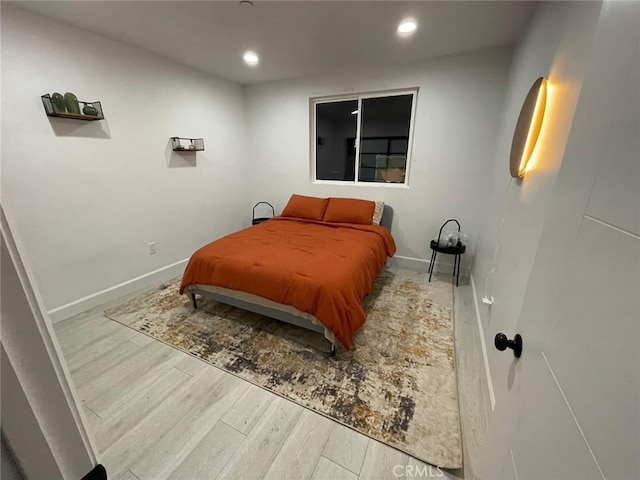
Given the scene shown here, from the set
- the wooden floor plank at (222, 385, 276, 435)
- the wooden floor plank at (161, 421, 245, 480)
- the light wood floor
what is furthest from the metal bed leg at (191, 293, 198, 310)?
the wooden floor plank at (161, 421, 245, 480)

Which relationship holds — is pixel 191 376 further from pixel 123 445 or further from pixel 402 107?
pixel 402 107

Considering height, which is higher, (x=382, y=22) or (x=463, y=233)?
(x=382, y=22)

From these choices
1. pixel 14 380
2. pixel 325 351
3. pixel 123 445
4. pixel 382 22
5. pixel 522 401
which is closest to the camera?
pixel 14 380

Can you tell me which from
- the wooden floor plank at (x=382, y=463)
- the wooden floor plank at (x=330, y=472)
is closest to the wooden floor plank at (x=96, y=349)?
the wooden floor plank at (x=330, y=472)

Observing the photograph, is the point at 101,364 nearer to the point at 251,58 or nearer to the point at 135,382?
the point at 135,382

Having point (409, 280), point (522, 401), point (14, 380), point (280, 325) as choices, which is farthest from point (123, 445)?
point (409, 280)

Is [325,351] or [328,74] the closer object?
[325,351]

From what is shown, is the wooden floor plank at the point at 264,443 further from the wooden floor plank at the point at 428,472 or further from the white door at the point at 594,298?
the white door at the point at 594,298

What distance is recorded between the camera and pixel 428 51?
2.64 meters

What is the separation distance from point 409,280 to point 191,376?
242 centimetres

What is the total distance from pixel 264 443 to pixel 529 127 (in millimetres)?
2247

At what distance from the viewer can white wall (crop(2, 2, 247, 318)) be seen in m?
1.96

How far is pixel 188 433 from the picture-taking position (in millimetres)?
1373

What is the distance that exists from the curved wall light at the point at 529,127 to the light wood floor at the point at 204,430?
1.70m
